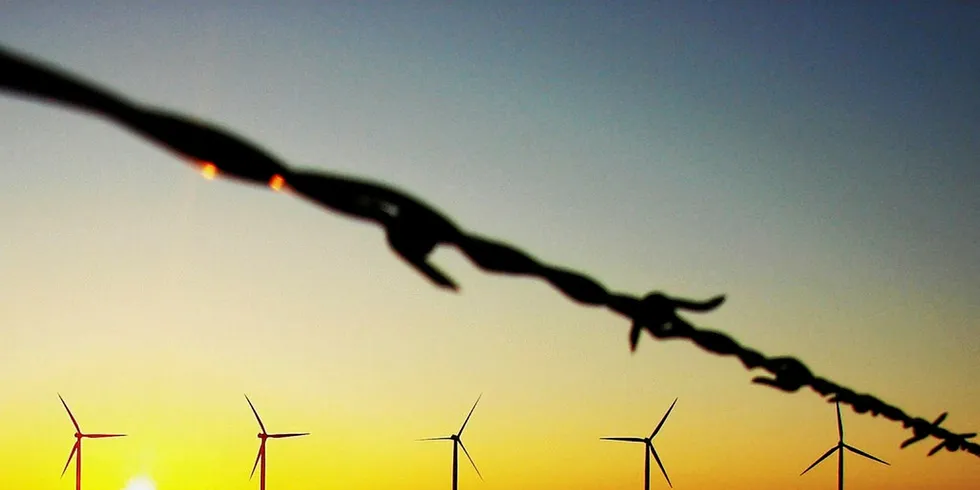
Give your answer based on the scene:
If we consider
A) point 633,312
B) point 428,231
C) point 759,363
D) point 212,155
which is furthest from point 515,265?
point 759,363

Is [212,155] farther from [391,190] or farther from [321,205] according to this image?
[391,190]

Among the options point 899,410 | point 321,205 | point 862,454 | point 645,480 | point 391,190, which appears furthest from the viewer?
point 645,480

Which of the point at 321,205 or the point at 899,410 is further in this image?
the point at 899,410

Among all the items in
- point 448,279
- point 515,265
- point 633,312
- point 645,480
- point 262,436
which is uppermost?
point 645,480

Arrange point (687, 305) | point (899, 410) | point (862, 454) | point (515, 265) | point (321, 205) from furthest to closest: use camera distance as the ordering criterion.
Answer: point (862, 454) < point (899, 410) < point (687, 305) < point (515, 265) < point (321, 205)
